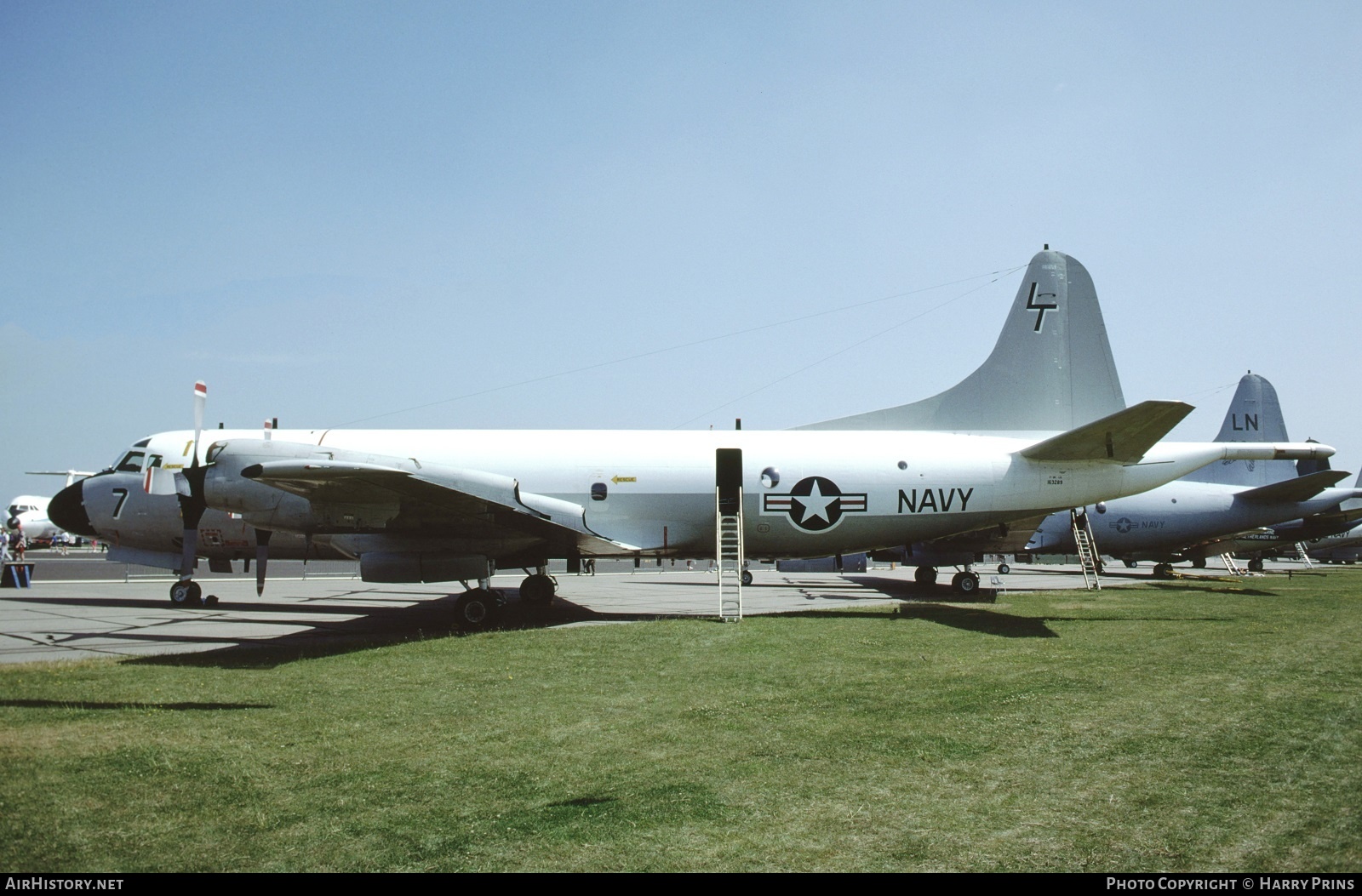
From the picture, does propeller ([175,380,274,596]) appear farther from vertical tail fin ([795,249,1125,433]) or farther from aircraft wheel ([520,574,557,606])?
vertical tail fin ([795,249,1125,433])

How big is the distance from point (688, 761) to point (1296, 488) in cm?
2958

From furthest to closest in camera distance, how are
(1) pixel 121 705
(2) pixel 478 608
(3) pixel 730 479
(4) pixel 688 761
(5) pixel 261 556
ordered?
(3) pixel 730 479, (2) pixel 478 608, (5) pixel 261 556, (1) pixel 121 705, (4) pixel 688 761

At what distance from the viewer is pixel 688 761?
5.54 metres

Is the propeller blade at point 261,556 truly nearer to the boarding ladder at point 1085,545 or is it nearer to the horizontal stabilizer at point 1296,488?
the boarding ladder at point 1085,545

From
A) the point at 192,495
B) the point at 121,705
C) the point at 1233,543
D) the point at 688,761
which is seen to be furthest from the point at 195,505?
the point at 1233,543

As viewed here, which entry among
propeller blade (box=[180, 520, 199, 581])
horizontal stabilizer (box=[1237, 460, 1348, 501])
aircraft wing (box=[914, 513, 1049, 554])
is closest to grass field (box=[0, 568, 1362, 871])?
propeller blade (box=[180, 520, 199, 581])

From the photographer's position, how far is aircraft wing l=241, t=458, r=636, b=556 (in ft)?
36.5

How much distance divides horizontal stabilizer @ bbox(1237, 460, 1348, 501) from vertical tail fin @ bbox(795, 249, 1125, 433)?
1424 cm

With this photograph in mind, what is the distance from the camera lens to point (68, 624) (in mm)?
13797

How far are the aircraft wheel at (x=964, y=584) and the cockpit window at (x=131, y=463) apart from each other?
20.0 metres

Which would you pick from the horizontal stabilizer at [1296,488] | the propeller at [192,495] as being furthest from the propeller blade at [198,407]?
the horizontal stabilizer at [1296,488]

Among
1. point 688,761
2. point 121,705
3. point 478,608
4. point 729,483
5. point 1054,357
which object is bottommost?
point 688,761

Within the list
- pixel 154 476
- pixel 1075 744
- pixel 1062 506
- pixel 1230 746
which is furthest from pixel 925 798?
pixel 154 476

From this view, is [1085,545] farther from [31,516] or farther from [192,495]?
[31,516]
